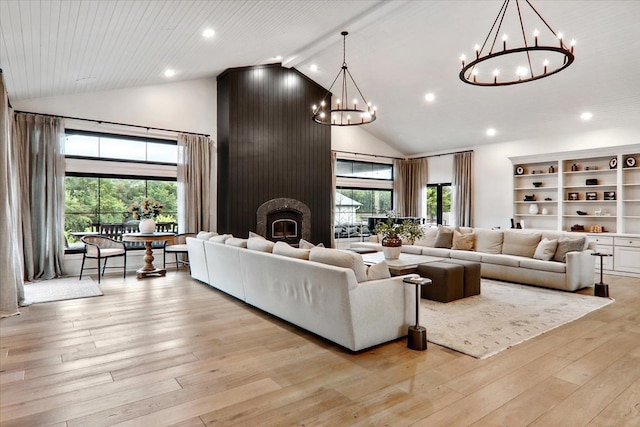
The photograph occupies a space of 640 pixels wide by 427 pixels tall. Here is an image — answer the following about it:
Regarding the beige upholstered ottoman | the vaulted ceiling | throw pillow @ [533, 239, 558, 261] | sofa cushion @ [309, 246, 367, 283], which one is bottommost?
the beige upholstered ottoman

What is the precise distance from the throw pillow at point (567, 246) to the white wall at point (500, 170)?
119 inches

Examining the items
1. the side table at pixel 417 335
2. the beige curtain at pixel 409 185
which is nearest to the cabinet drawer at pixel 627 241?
Answer: the beige curtain at pixel 409 185

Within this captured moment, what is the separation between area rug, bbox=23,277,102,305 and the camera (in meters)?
5.11

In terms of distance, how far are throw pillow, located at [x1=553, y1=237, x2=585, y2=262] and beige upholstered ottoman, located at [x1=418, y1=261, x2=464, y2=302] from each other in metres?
1.94

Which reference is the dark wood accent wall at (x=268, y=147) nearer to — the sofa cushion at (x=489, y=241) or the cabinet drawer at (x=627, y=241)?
the sofa cushion at (x=489, y=241)

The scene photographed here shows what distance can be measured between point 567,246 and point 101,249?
297 inches

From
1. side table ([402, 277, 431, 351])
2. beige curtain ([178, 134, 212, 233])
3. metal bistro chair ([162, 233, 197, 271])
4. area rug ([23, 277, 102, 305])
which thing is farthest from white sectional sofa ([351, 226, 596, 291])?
area rug ([23, 277, 102, 305])

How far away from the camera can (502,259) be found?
20.9 feet

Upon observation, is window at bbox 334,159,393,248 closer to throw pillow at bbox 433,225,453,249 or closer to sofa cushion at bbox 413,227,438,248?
sofa cushion at bbox 413,227,438,248

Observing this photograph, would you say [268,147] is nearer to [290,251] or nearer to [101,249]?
[101,249]

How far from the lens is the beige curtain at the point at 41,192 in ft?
20.1

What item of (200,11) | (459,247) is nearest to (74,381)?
(200,11)

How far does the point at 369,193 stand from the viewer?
11164mm

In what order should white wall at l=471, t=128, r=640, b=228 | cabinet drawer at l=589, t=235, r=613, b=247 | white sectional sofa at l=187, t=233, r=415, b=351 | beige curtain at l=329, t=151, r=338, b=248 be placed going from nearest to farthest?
white sectional sofa at l=187, t=233, r=415, b=351, cabinet drawer at l=589, t=235, r=613, b=247, white wall at l=471, t=128, r=640, b=228, beige curtain at l=329, t=151, r=338, b=248
